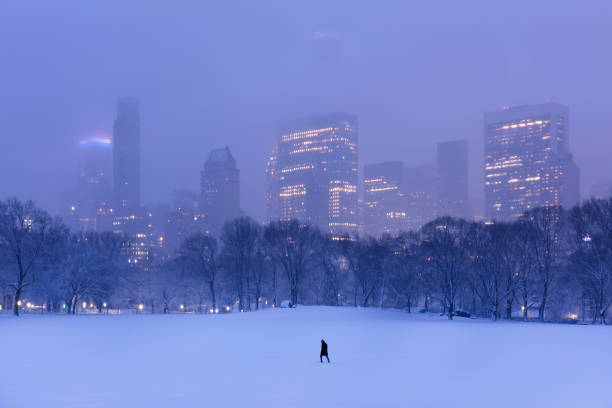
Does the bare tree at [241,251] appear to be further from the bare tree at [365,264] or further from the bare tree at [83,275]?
the bare tree at [83,275]

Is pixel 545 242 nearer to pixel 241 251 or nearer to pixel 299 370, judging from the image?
pixel 241 251

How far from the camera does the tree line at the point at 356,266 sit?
65.5 meters

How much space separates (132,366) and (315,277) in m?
64.8

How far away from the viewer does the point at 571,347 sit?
34.0 m

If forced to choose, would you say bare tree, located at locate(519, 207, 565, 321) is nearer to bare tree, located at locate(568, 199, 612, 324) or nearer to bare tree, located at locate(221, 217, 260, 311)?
bare tree, located at locate(568, 199, 612, 324)

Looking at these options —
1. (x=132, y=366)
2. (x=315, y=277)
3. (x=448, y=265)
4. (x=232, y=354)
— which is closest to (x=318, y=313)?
(x=448, y=265)

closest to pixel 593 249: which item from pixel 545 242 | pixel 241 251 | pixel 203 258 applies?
pixel 545 242

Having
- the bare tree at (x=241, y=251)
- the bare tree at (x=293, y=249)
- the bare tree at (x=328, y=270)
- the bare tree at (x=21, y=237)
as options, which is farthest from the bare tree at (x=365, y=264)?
the bare tree at (x=21, y=237)

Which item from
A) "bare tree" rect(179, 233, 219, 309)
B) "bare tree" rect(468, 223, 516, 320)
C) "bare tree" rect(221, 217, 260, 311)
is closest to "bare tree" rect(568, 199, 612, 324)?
"bare tree" rect(468, 223, 516, 320)

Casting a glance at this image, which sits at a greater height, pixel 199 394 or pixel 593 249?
pixel 593 249

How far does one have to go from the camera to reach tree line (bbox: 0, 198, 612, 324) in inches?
2579

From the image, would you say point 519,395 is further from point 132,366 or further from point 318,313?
point 318,313

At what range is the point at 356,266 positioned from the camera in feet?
283

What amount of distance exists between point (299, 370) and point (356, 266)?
62.6 m
